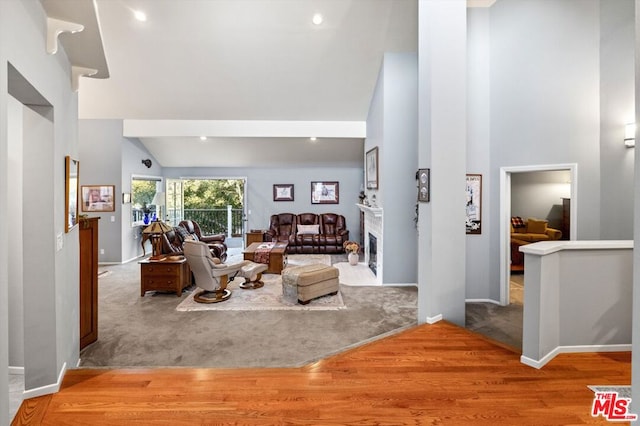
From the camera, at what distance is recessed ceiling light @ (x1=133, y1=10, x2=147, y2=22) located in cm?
477

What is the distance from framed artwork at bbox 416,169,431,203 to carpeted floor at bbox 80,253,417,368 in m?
1.50

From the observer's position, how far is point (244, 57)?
5629 mm

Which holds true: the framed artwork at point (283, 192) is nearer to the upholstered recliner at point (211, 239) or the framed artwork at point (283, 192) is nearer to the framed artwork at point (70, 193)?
the upholstered recliner at point (211, 239)

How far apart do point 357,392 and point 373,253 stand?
4.71 metres

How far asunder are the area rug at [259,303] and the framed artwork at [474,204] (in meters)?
2.20

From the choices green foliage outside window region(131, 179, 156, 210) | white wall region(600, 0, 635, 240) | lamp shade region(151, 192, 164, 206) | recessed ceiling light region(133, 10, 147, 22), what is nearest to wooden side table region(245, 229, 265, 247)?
lamp shade region(151, 192, 164, 206)

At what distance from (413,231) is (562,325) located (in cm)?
330

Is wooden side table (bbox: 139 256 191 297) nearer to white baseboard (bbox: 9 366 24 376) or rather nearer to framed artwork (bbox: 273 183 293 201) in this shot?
white baseboard (bbox: 9 366 24 376)

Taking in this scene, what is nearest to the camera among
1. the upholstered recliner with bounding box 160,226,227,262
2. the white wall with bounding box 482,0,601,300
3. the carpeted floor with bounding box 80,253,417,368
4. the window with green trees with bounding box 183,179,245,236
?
the carpeted floor with bounding box 80,253,417,368

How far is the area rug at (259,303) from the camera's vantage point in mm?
4727

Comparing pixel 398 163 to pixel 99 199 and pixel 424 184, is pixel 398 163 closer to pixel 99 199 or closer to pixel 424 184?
pixel 424 184

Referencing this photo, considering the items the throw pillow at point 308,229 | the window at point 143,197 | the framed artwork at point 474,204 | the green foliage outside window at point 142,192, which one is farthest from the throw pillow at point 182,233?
the framed artwork at point 474,204

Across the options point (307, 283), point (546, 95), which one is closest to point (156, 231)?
point (307, 283)

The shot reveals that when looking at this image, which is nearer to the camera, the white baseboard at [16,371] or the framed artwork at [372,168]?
the white baseboard at [16,371]
